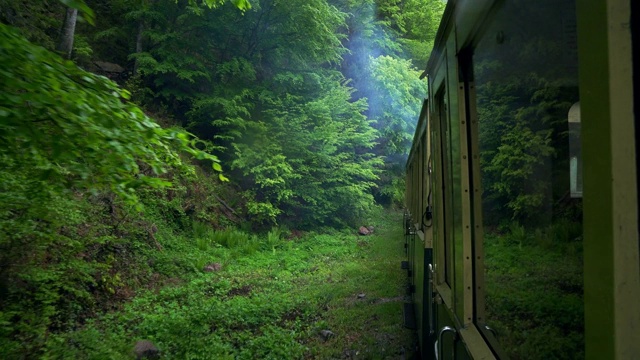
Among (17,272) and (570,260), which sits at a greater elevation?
(570,260)

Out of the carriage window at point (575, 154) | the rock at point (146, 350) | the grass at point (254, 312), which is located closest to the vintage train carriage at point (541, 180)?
the carriage window at point (575, 154)

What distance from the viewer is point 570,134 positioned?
1044mm

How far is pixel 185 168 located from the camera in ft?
12.1

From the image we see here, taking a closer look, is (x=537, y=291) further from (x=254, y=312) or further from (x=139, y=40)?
(x=139, y=40)

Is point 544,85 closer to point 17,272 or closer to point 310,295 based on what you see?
point 17,272

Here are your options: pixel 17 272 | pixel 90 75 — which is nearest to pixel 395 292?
pixel 17 272

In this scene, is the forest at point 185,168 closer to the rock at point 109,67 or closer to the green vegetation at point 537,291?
the rock at point 109,67

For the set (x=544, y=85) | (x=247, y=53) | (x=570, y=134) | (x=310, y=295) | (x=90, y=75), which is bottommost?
(x=310, y=295)

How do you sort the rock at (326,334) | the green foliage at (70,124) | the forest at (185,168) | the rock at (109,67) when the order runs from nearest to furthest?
the green foliage at (70,124) < the forest at (185,168) < the rock at (326,334) < the rock at (109,67)

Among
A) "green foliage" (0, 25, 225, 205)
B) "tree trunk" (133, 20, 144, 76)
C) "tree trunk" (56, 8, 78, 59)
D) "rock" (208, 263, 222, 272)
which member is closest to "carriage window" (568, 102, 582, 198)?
"green foliage" (0, 25, 225, 205)

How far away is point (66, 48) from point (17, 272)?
15.0ft

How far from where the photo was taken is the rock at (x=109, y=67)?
10.9 metres

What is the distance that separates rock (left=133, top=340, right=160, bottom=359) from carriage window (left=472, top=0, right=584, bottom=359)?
406 centimetres

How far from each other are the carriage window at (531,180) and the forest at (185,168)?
199 cm
